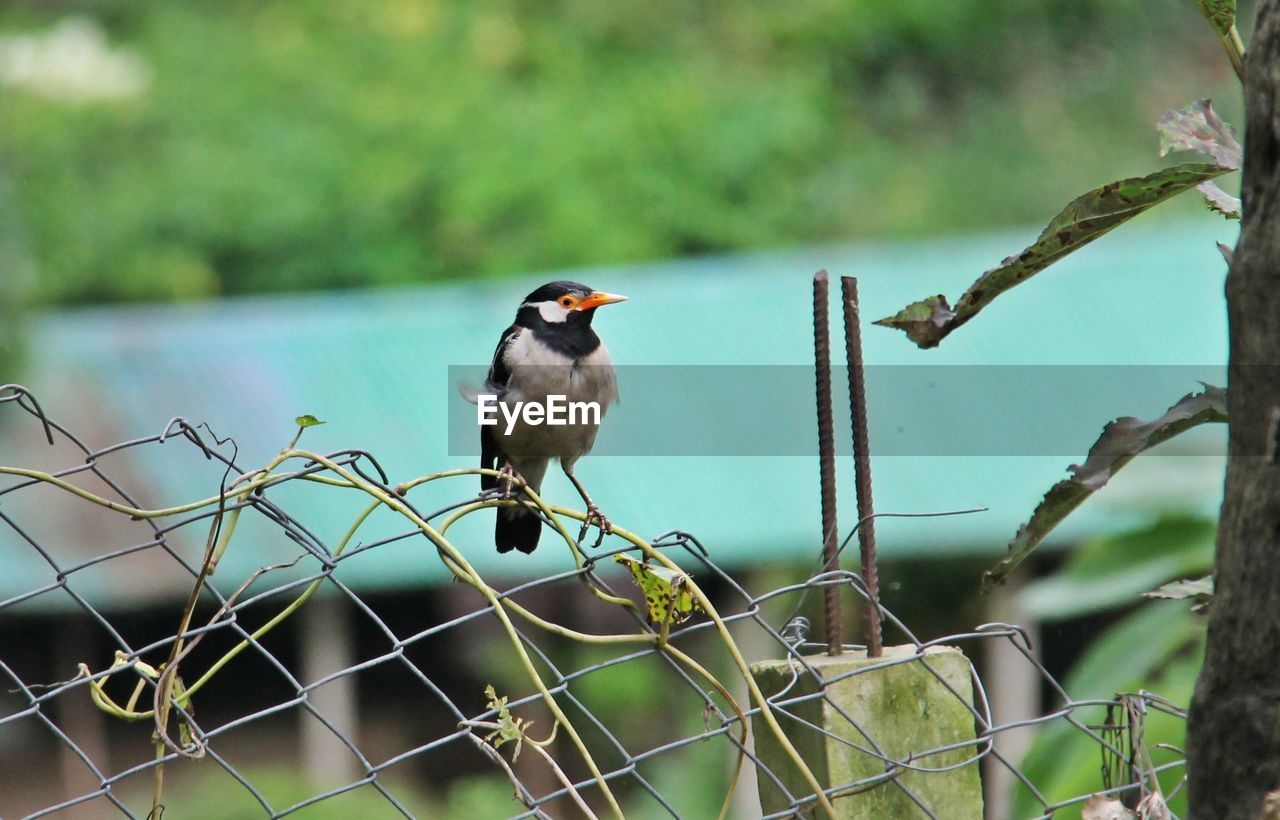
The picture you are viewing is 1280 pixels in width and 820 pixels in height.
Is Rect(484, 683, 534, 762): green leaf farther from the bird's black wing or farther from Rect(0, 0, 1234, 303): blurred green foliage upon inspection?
Rect(0, 0, 1234, 303): blurred green foliage

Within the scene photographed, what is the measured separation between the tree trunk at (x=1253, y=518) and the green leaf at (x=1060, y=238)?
0.41 metres

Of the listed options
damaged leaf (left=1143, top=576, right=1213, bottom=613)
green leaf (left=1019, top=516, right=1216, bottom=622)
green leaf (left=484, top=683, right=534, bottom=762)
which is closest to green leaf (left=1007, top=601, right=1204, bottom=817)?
green leaf (left=1019, top=516, right=1216, bottom=622)

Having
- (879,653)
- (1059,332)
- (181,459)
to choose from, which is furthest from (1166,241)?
(879,653)

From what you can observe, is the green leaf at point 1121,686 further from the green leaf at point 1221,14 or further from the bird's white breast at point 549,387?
the green leaf at point 1221,14

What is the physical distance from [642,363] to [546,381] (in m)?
5.90

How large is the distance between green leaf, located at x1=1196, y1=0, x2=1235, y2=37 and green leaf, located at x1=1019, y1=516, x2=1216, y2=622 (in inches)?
96.1

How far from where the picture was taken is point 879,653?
1867 mm

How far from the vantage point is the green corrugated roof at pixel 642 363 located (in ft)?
28.2

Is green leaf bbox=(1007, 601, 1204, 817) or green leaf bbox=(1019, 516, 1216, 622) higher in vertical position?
green leaf bbox=(1019, 516, 1216, 622)

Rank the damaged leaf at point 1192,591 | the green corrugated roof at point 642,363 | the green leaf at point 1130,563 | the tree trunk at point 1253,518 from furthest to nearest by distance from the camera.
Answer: the green corrugated roof at point 642,363
the green leaf at point 1130,563
the damaged leaf at point 1192,591
the tree trunk at point 1253,518

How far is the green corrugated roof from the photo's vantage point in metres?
8.59

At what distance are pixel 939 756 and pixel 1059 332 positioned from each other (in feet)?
26.1

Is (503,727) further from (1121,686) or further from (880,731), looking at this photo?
(1121,686)

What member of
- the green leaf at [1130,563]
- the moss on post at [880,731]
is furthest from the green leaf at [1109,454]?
the green leaf at [1130,563]
